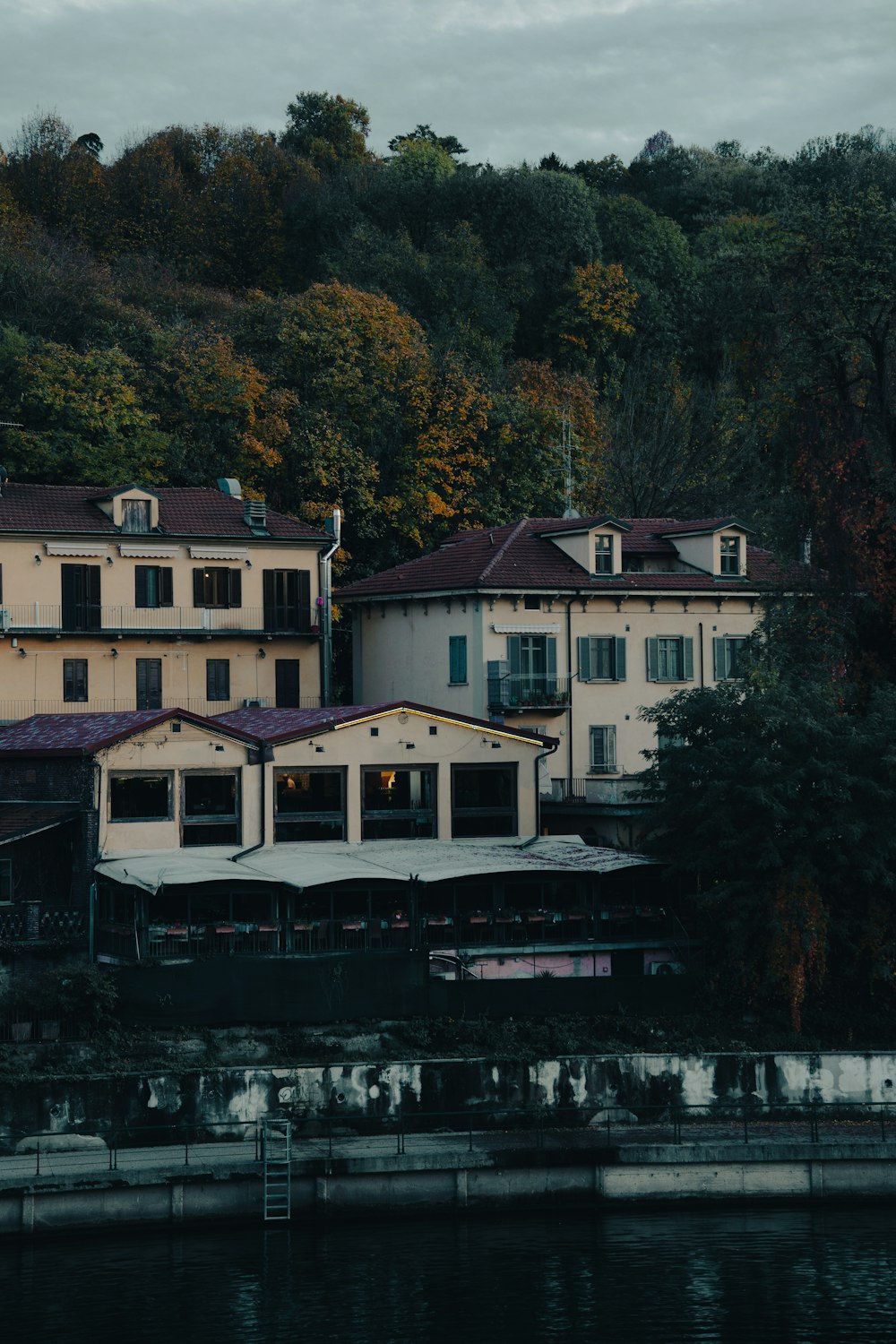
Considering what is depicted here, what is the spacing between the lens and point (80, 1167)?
38594mm

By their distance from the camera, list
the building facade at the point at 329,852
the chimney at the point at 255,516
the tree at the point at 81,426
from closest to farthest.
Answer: the building facade at the point at 329,852
the chimney at the point at 255,516
the tree at the point at 81,426

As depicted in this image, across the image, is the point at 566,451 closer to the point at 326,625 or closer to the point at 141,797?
the point at 326,625

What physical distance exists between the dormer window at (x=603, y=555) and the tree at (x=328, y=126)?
215 feet

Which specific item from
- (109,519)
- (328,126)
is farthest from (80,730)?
(328,126)

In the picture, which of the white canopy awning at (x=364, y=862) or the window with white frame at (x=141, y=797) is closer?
the white canopy awning at (x=364, y=862)

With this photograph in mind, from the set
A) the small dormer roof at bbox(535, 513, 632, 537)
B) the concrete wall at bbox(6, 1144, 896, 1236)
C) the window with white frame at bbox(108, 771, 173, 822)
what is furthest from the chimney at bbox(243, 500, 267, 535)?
the concrete wall at bbox(6, 1144, 896, 1236)

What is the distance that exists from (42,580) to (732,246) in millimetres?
56841

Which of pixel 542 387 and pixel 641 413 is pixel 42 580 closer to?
pixel 542 387

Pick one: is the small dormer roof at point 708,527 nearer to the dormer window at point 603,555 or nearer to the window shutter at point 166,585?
the dormer window at point 603,555

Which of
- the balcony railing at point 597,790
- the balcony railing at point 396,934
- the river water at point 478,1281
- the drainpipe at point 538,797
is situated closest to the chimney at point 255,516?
the balcony railing at point 597,790

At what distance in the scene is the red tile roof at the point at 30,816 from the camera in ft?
156

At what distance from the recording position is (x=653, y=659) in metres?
60.9

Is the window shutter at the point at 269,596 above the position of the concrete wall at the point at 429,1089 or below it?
above

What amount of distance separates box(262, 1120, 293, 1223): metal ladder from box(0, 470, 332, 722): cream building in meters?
23.6
